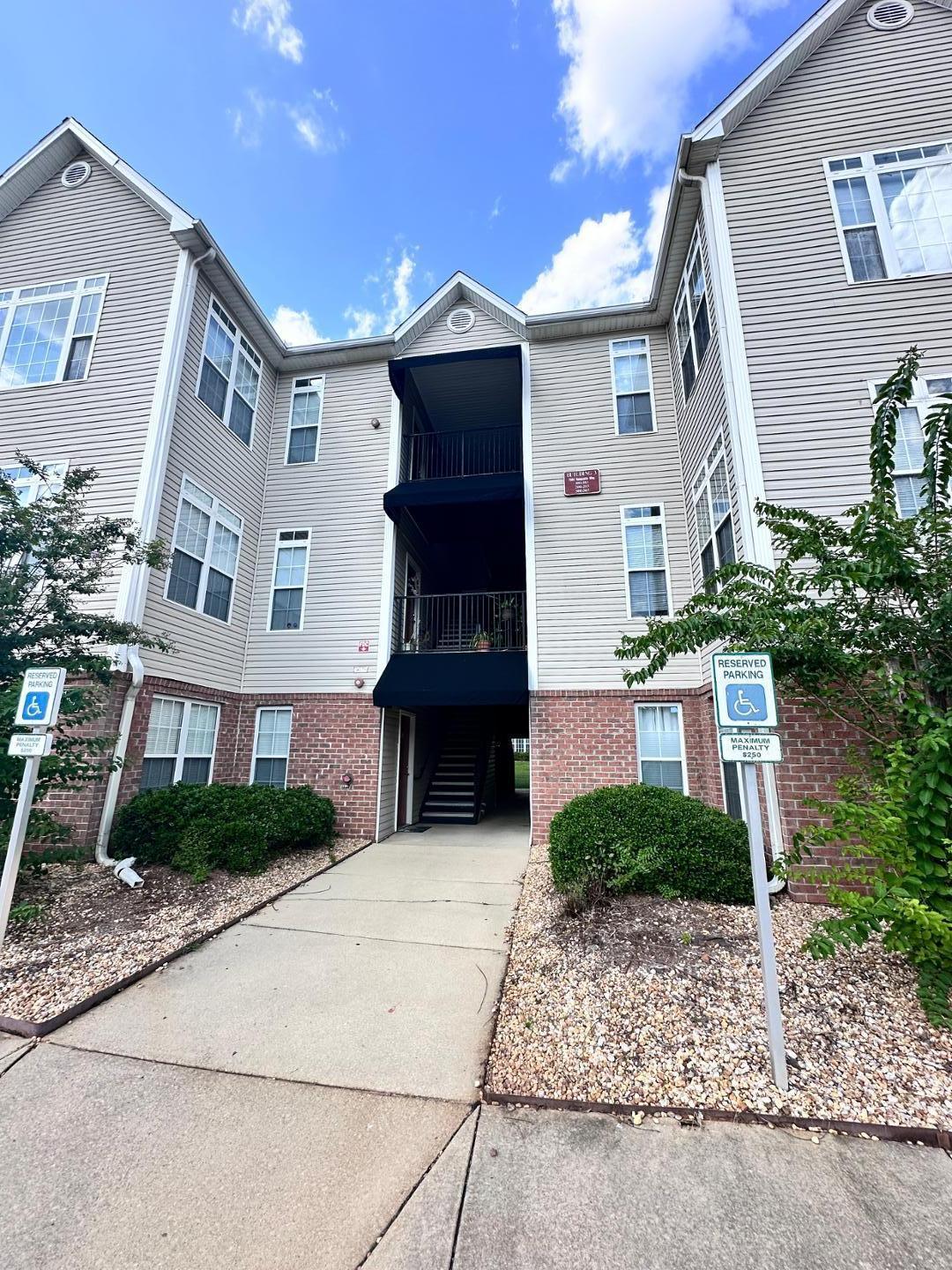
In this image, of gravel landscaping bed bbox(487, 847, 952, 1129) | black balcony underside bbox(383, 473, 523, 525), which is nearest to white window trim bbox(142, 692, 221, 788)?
black balcony underside bbox(383, 473, 523, 525)

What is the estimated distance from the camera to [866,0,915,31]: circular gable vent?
7523 millimetres

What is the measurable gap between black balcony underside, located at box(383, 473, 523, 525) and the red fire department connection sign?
3.03 ft

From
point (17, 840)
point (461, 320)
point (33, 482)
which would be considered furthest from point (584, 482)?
point (33, 482)

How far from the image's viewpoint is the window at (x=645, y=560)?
9094mm

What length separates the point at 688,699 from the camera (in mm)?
8547

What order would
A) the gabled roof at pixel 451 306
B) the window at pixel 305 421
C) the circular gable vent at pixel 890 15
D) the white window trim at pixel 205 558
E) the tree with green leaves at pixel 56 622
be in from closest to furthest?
the tree with green leaves at pixel 56 622
the circular gable vent at pixel 890 15
the white window trim at pixel 205 558
the gabled roof at pixel 451 306
the window at pixel 305 421

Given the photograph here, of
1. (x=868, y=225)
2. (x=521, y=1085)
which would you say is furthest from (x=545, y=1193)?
(x=868, y=225)

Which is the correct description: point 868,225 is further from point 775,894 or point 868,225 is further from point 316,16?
point 316,16

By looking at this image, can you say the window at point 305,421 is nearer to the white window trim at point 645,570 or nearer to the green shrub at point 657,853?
the white window trim at point 645,570

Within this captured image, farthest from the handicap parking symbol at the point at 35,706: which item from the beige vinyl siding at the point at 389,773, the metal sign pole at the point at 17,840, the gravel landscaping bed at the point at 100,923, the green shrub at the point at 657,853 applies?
the beige vinyl siding at the point at 389,773

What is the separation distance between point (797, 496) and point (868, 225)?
4273mm

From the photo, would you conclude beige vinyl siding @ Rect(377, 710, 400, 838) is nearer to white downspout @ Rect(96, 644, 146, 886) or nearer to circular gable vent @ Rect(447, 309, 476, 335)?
white downspout @ Rect(96, 644, 146, 886)

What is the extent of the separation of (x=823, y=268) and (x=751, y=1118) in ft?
30.6

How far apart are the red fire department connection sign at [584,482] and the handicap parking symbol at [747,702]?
730 cm
